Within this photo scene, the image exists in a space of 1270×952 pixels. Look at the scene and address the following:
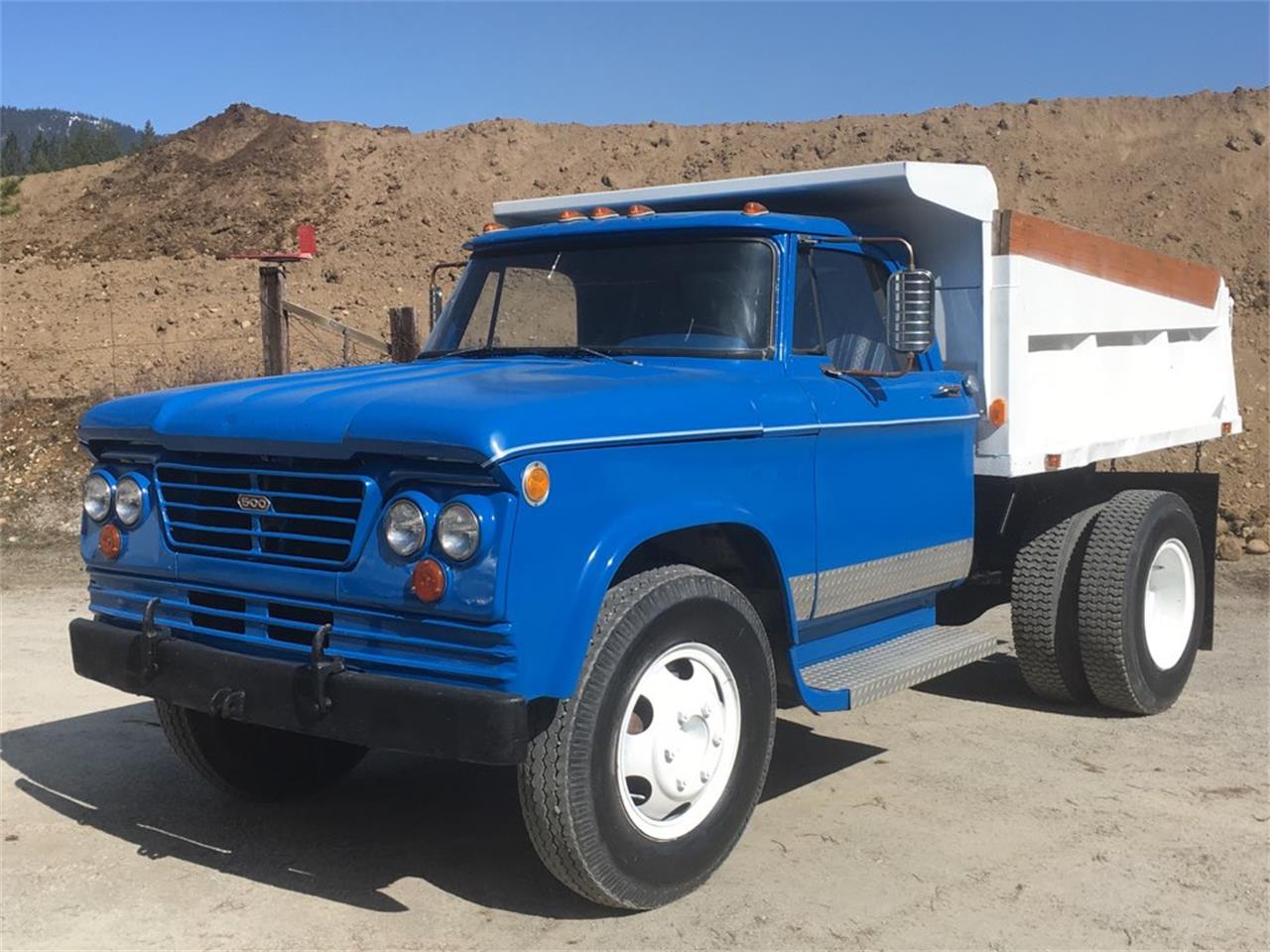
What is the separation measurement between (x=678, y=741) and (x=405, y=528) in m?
1.17

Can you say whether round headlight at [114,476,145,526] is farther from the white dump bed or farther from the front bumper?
the white dump bed

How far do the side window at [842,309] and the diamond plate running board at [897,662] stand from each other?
45.8 inches

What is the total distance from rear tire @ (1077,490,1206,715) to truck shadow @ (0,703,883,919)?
1.40m

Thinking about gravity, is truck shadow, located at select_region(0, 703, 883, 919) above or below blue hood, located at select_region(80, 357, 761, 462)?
below

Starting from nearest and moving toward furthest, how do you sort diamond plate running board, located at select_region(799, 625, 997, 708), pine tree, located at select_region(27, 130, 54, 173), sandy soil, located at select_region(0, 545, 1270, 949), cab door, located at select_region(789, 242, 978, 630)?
sandy soil, located at select_region(0, 545, 1270, 949) → diamond plate running board, located at select_region(799, 625, 997, 708) → cab door, located at select_region(789, 242, 978, 630) → pine tree, located at select_region(27, 130, 54, 173)

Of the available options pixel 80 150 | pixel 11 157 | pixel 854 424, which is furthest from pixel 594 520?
pixel 11 157

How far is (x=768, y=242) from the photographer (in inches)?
216

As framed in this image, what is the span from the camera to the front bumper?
13.1 ft

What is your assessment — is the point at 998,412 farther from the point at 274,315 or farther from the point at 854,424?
the point at 274,315

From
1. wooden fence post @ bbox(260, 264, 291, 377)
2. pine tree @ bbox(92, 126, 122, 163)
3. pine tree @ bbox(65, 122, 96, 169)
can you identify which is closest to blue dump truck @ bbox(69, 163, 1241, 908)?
wooden fence post @ bbox(260, 264, 291, 377)

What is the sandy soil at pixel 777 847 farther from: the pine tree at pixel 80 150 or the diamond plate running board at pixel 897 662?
the pine tree at pixel 80 150

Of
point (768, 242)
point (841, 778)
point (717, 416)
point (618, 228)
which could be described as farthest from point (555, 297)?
point (841, 778)

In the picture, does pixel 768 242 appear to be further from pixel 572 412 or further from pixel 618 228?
pixel 572 412

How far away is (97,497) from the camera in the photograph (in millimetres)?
5012
